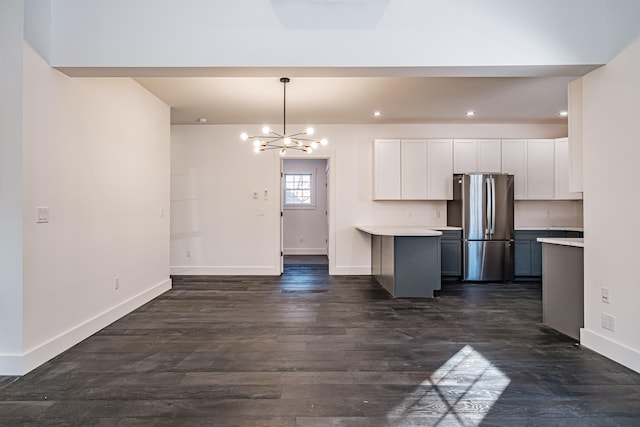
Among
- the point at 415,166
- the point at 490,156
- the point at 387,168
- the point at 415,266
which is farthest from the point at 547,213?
the point at 415,266

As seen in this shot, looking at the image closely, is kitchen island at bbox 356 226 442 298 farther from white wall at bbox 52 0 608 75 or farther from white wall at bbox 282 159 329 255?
white wall at bbox 282 159 329 255

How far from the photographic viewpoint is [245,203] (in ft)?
20.2

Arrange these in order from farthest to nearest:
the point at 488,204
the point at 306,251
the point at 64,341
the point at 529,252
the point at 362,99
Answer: the point at 306,251
the point at 529,252
the point at 488,204
the point at 362,99
the point at 64,341

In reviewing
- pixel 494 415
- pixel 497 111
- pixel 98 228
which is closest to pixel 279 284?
pixel 98 228

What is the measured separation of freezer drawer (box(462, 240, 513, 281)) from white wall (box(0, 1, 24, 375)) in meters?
5.36

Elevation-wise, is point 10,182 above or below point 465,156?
below

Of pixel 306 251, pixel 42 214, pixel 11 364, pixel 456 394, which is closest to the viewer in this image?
pixel 456 394

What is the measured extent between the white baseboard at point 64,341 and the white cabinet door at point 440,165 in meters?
4.54

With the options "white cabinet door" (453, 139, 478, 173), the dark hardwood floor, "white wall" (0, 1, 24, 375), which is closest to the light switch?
"white wall" (0, 1, 24, 375)

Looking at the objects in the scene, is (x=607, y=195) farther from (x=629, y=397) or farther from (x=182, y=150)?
(x=182, y=150)

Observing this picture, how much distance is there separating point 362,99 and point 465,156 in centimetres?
227

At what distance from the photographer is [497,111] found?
5.27 metres

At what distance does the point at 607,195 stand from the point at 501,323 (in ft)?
5.03

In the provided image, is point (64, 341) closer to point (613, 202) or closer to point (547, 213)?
point (613, 202)
